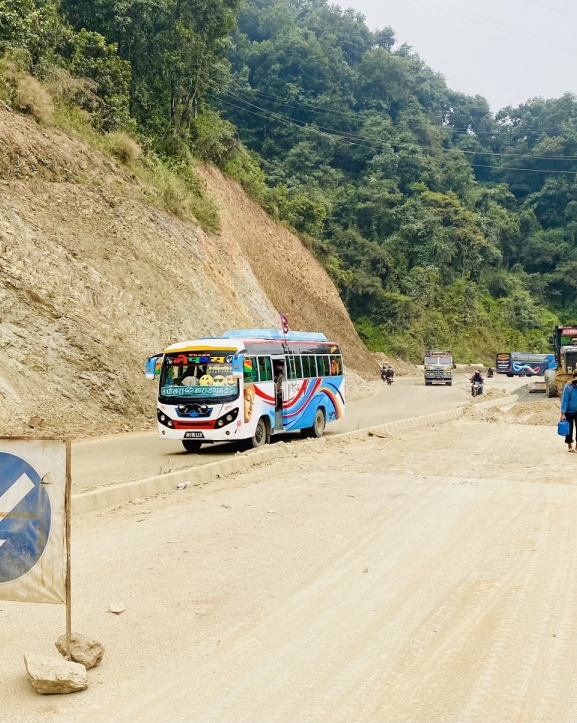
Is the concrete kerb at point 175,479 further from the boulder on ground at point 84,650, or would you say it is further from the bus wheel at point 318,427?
the boulder on ground at point 84,650

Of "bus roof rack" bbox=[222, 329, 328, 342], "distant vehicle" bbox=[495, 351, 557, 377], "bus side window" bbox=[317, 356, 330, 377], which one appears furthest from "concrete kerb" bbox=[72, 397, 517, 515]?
"distant vehicle" bbox=[495, 351, 557, 377]

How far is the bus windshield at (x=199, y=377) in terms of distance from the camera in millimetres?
17391

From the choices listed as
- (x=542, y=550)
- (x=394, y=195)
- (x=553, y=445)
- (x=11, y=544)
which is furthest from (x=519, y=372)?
(x=11, y=544)

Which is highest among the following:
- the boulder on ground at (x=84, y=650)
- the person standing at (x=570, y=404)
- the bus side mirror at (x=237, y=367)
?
the bus side mirror at (x=237, y=367)

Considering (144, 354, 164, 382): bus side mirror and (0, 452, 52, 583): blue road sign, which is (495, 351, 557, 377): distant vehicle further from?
(0, 452, 52, 583): blue road sign

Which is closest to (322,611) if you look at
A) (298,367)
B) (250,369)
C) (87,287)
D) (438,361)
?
(250,369)

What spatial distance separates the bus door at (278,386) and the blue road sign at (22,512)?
14.5 metres

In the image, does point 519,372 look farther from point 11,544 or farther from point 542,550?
point 11,544

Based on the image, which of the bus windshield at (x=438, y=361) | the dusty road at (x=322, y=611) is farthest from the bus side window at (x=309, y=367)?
the bus windshield at (x=438, y=361)

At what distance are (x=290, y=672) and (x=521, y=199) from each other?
94.5 metres

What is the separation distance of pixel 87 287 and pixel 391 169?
199ft

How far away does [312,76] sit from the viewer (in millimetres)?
86312

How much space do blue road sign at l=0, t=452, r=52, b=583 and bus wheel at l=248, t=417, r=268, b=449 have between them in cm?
1312

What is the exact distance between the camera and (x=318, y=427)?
71.1 feet
